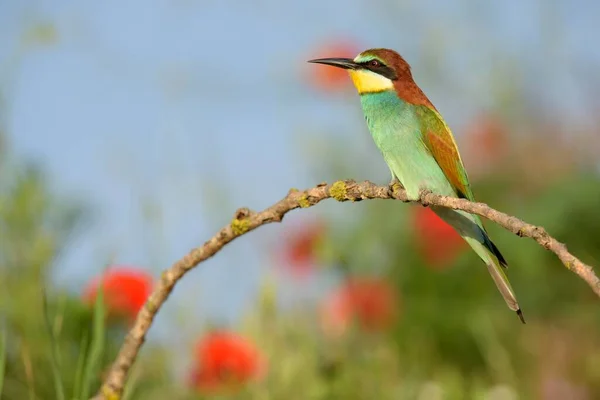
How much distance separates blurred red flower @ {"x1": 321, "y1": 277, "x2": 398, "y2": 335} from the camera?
8.95ft

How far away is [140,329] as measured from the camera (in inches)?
51.6

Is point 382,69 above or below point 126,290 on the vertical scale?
above

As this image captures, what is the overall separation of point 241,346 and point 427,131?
65 centimetres

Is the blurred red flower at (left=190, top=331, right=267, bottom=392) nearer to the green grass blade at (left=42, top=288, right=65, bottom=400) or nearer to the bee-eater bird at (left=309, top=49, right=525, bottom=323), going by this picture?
the bee-eater bird at (left=309, top=49, right=525, bottom=323)

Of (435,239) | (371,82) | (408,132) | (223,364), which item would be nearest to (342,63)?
Answer: (371,82)

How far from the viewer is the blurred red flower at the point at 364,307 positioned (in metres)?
2.73

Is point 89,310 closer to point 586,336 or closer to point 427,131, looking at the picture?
point 427,131

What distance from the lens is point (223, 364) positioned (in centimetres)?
202

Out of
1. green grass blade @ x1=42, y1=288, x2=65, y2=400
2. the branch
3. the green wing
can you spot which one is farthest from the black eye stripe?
green grass blade @ x1=42, y1=288, x2=65, y2=400

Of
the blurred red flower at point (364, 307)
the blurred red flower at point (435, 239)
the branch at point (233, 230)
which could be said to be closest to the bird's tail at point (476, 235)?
the branch at point (233, 230)

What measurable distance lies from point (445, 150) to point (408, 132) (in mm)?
85

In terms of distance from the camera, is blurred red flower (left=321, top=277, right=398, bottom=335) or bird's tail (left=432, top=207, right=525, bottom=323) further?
blurred red flower (left=321, top=277, right=398, bottom=335)

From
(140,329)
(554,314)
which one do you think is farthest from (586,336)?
(140,329)

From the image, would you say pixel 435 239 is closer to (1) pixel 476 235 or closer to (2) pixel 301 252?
(2) pixel 301 252
